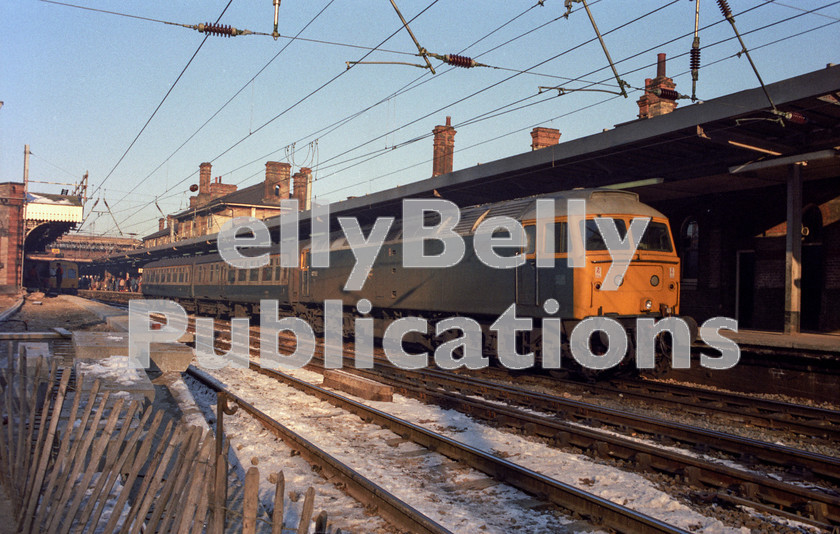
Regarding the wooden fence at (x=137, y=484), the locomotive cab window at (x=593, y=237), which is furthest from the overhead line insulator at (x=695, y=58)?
the wooden fence at (x=137, y=484)

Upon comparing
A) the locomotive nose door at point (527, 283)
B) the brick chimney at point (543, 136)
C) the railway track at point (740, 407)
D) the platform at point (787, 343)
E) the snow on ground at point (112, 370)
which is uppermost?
the brick chimney at point (543, 136)

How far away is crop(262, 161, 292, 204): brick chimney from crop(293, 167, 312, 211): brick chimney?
4.78m

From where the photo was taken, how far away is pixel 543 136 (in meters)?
28.7

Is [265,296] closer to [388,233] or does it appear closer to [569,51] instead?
[388,233]

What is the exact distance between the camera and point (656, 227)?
12062 millimetres

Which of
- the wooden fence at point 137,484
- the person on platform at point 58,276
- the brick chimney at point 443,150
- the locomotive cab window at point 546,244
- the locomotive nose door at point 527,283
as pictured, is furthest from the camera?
the person on platform at point 58,276

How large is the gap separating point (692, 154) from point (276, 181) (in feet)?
148

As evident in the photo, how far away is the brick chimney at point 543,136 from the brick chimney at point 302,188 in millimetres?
20187

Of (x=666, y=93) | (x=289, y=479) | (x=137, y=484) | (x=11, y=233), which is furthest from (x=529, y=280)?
(x=11, y=233)

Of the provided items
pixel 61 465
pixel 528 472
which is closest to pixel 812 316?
pixel 528 472

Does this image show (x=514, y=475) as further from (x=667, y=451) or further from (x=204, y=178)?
(x=204, y=178)

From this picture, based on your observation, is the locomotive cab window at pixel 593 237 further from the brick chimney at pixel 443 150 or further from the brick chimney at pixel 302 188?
the brick chimney at pixel 302 188

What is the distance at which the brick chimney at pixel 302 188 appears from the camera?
45.4 metres

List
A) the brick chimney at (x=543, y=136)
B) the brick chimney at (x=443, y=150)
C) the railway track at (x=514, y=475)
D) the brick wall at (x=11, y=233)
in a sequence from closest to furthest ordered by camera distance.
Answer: the railway track at (x=514, y=475) < the brick chimney at (x=543, y=136) < the brick chimney at (x=443, y=150) < the brick wall at (x=11, y=233)
